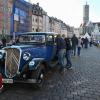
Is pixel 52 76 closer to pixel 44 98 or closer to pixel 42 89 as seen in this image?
pixel 42 89

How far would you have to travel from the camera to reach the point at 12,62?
8.63m

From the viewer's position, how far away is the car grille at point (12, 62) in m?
8.57

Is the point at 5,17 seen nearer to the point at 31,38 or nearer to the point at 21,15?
the point at 21,15

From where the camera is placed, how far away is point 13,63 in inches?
340

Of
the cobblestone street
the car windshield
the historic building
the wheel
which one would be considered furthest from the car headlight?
the historic building

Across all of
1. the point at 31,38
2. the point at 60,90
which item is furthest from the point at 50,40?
the point at 60,90

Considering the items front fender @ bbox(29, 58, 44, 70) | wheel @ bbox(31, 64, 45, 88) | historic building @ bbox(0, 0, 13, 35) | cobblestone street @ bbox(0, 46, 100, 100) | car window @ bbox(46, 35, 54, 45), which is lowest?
cobblestone street @ bbox(0, 46, 100, 100)

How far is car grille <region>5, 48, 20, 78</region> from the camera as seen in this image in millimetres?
8567

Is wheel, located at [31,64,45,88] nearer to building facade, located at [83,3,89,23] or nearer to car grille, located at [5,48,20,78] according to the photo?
car grille, located at [5,48,20,78]

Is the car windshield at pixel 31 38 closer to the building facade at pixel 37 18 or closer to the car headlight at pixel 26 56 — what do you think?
the car headlight at pixel 26 56

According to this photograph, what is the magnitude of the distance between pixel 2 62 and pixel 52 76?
2572 mm

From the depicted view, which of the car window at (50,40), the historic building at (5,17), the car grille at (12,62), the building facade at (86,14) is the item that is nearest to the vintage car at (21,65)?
the car grille at (12,62)

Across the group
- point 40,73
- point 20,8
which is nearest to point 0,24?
point 20,8

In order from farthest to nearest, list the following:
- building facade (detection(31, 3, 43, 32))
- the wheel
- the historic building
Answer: building facade (detection(31, 3, 43, 32)) → the historic building → the wheel
